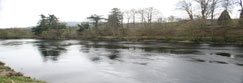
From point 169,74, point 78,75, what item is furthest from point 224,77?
point 78,75

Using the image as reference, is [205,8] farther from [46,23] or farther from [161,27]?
[46,23]

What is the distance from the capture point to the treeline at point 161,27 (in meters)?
35.9

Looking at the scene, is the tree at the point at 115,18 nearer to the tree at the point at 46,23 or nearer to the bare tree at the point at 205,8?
the tree at the point at 46,23

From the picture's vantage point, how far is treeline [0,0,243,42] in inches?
1415

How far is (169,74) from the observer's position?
10562 millimetres

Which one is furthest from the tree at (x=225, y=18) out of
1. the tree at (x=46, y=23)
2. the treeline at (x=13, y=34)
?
the treeline at (x=13, y=34)

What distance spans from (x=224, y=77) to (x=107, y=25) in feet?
171

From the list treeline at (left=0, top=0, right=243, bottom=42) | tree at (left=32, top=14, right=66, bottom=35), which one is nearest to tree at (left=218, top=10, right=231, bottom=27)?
treeline at (left=0, top=0, right=243, bottom=42)

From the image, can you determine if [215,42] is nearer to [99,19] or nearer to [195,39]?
[195,39]

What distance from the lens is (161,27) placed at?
51312 mm

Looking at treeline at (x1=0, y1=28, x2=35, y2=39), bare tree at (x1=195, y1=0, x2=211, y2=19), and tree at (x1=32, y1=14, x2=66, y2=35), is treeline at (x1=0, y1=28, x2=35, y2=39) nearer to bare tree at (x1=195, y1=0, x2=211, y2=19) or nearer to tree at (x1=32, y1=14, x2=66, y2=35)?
tree at (x1=32, y1=14, x2=66, y2=35)

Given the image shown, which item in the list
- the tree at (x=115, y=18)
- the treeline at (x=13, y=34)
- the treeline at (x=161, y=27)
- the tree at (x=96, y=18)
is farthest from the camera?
the treeline at (x=13, y=34)

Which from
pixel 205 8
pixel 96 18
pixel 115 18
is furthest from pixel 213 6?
pixel 96 18

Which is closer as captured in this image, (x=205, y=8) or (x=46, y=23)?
(x=205, y=8)
